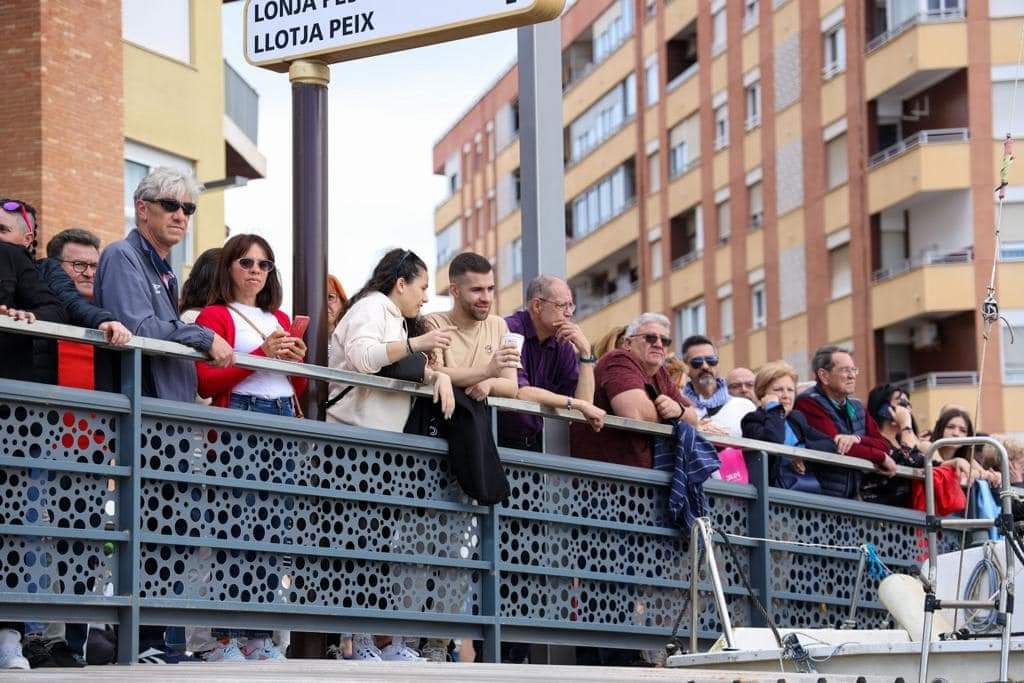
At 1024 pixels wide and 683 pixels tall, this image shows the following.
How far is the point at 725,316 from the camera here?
2502 inches

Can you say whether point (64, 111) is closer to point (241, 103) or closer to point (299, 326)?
point (299, 326)

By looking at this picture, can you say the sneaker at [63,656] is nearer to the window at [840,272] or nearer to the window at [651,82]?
the window at [840,272]

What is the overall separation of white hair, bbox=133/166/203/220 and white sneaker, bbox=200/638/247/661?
2181 mm

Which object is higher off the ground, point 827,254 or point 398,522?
point 827,254

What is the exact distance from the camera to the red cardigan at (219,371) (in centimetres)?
1006

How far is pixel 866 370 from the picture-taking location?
176 ft

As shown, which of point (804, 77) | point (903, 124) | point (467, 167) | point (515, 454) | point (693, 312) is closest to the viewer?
point (515, 454)

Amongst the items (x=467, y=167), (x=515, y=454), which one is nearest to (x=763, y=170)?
(x=467, y=167)

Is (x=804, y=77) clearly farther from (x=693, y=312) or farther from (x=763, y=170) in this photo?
(x=693, y=312)

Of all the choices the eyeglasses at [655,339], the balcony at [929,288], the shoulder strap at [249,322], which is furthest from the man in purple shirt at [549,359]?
the balcony at [929,288]

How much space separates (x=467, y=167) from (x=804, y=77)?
109 ft

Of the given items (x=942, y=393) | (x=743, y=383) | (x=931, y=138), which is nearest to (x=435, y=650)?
(x=743, y=383)

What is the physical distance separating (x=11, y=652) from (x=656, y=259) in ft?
199

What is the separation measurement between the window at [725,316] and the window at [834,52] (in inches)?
367
